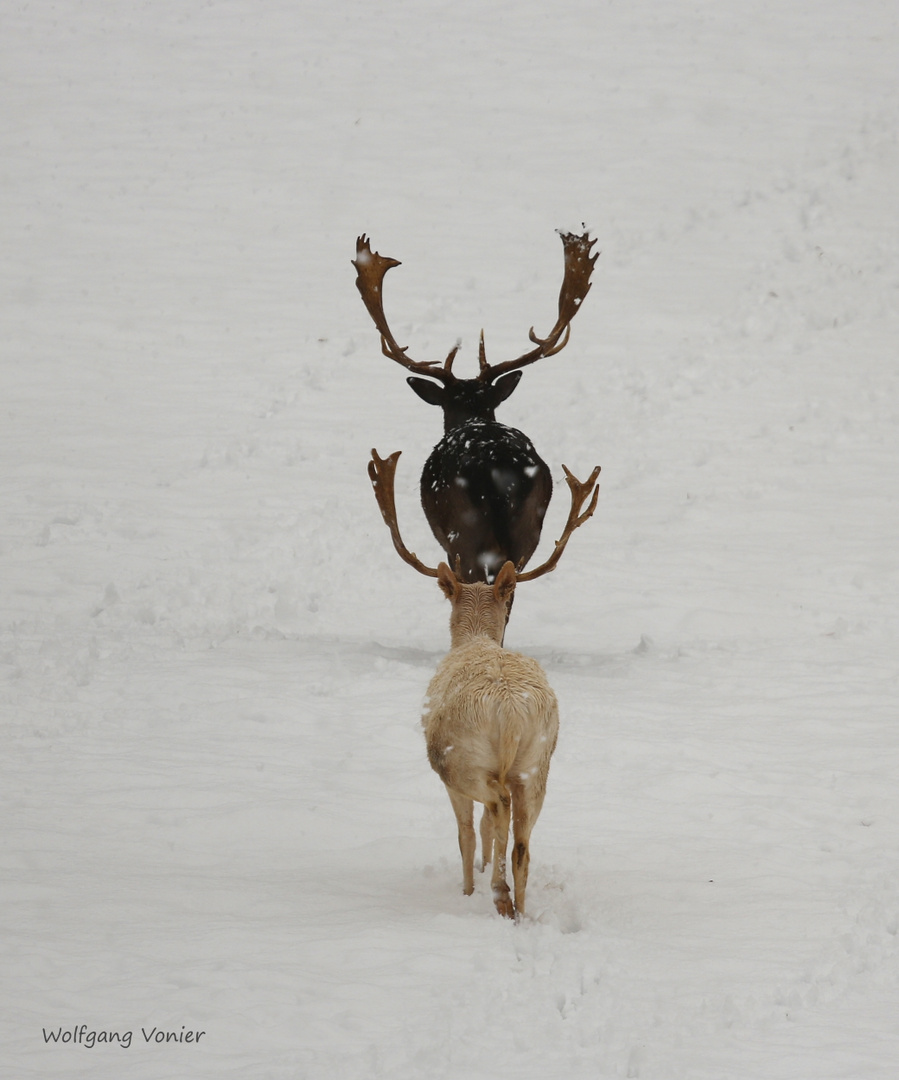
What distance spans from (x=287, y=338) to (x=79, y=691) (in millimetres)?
9196

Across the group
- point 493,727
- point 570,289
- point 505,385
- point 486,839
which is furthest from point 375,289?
point 493,727

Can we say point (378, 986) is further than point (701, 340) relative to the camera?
No

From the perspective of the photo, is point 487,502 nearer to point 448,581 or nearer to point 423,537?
point 448,581

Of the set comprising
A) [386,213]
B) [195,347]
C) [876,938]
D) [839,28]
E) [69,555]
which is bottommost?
[876,938]

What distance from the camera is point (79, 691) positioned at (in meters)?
8.91

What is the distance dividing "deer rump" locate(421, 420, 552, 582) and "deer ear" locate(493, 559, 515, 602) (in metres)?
2.88

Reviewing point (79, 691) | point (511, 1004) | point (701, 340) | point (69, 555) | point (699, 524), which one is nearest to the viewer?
point (511, 1004)

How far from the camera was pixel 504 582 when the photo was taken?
641cm

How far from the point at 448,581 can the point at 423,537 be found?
6.92 meters

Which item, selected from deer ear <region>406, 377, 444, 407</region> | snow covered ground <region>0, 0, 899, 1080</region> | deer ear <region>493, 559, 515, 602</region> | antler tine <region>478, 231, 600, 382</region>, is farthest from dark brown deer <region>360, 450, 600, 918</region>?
antler tine <region>478, 231, 600, 382</region>

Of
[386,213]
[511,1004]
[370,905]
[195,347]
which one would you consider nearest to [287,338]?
[195,347]

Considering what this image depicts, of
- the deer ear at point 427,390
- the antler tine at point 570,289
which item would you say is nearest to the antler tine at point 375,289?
the deer ear at point 427,390

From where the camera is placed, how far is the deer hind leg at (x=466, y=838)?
5816 millimetres

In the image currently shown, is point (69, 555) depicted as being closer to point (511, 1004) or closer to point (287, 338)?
point (287, 338)
